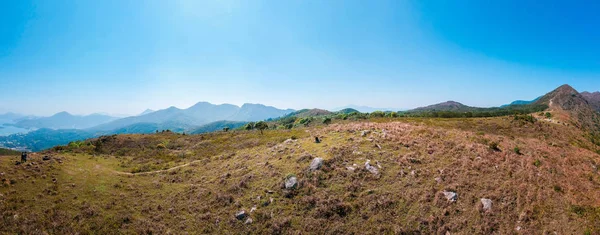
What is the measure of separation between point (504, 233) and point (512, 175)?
813 centimetres

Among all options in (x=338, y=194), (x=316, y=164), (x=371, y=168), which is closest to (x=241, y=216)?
(x=338, y=194)

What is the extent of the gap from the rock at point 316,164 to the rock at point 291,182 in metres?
2.30

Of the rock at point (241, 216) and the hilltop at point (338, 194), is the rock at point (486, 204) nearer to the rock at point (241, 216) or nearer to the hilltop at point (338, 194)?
the hilltop at point (338, 194)

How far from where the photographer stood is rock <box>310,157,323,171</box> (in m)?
22.2

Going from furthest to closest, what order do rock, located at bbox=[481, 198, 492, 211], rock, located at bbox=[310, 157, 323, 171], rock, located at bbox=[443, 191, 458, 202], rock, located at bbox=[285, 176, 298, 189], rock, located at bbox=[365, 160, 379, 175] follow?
rock, located at bbox=[310, 157, 323, 171] < rock, located at bbox=[365, 160, 379, 175] < rock, located at bbox=[285, 176, 298, 189] < rock, located at bbox=[443, 191, 458, 202] < rock, located at bbox=[481, 198, 492, 211]

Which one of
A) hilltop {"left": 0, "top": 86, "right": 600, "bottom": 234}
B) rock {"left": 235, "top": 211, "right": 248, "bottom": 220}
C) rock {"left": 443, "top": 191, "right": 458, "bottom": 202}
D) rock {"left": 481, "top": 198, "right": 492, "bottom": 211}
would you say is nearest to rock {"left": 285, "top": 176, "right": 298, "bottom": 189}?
hilltop {"left": 0, "top": 86, "right": 600, "bottom": 234}

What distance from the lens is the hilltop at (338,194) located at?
51.9 ft

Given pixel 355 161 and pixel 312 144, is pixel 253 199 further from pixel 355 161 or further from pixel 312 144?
pixel 312 144

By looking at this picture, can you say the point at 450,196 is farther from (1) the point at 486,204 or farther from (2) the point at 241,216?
(2) the point at 241,216

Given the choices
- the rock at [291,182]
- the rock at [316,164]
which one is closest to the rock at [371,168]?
the rock at [316,164]

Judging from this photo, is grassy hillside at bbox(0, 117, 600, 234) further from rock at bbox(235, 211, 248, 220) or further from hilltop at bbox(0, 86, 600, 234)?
rock at bbox(235, 211, 248, 220)

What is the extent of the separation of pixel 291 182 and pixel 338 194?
14.4 feet

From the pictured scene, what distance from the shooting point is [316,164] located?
22.6 meters

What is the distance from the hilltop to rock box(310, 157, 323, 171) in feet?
0.36
